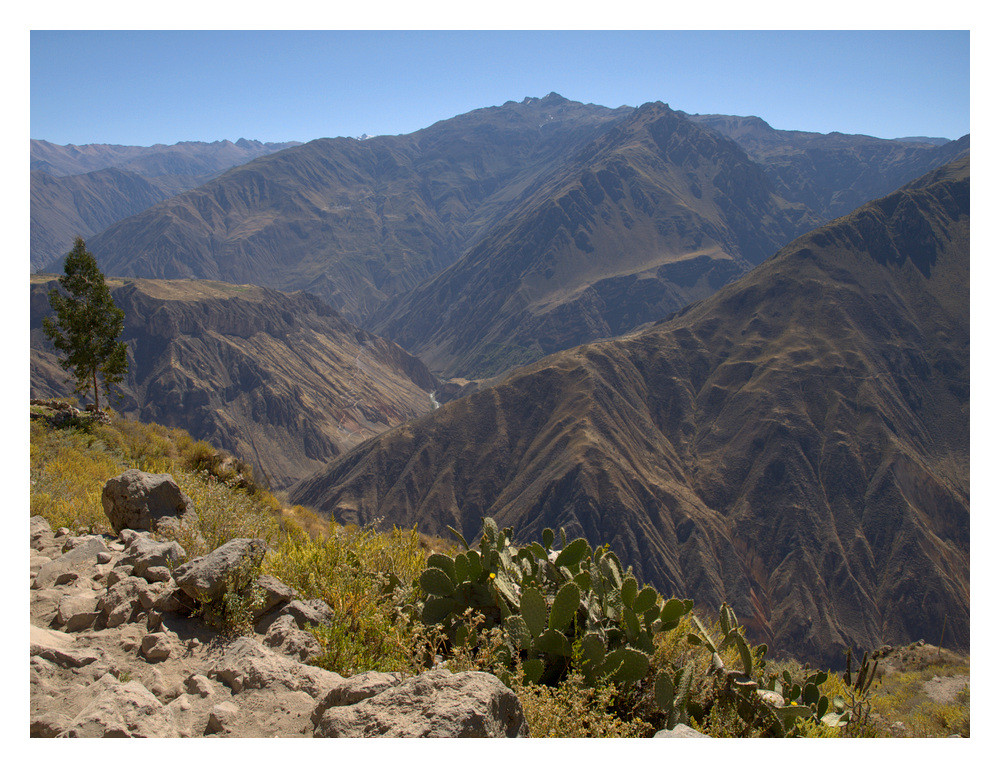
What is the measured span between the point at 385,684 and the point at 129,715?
5.71 ft

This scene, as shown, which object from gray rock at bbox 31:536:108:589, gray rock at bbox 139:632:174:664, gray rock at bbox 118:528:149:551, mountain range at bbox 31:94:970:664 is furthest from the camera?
mountain range at bbox 31:94:970:664

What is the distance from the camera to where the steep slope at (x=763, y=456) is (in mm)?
76188

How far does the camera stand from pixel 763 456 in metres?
91.0

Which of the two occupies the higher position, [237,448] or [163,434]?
[163,434]

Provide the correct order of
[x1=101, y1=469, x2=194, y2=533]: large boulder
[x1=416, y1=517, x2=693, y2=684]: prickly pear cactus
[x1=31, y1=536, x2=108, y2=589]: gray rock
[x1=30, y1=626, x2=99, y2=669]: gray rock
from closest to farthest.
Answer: [x1=30, y1=626, x2=99, y2=669]: gray rock < [x1=416, y1=517, x2=693, y2=684]: prickly pear cactus < [x1=31, y1=536, x2=108, y2=589]: gray rock < [x1=101, y1=469, x2=194, y2=533]: large boulder

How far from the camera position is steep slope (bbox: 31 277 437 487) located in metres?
127


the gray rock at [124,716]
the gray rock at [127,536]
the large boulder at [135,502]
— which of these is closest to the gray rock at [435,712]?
the gray rock at [124,716]

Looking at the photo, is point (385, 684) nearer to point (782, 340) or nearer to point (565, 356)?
point (565, 356)

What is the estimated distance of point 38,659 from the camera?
4500 millimetres

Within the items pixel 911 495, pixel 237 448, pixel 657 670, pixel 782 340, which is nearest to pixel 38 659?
pixel 657 670

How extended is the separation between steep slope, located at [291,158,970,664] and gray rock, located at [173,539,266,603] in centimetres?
7511

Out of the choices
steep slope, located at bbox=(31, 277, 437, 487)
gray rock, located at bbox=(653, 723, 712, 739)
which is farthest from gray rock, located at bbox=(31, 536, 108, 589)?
steep slope, located at bbox=(31, 277, 437, 487)

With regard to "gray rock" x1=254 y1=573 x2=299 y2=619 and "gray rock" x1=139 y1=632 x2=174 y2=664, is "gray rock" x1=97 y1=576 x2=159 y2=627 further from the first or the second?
"gray rock" x1=254 y1=573 x2=299 y2=619

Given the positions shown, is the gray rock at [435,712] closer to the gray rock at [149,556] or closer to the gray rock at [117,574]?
the gray rock at [149,556]
